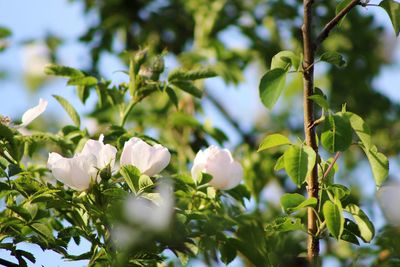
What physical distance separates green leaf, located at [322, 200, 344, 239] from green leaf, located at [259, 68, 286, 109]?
0.61ft

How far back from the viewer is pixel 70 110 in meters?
1.86

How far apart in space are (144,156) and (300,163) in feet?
0.96

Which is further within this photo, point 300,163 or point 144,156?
point 144,156

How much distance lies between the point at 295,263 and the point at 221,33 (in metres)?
2.14

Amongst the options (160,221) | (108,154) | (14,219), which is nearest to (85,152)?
(108,154)

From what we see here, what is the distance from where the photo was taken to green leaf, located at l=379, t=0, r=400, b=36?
1.40 meters

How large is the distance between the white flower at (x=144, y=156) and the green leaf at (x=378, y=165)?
1.17 feet

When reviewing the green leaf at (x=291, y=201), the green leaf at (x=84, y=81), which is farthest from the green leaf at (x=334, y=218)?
the green leaf at (x=84, y=81)

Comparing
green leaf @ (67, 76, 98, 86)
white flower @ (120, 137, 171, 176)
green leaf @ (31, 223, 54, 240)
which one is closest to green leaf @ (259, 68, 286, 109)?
white flower @ (120, 137, 171, 176)

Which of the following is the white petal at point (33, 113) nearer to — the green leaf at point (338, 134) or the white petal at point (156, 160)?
the white petal at point (156, 160)

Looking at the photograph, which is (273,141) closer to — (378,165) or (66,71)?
(378,165)

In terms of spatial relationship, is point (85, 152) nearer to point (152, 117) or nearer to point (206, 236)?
point (206, 236)

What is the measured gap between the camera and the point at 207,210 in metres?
1.70

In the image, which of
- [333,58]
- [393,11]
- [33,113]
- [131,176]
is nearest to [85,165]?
[131,176]
